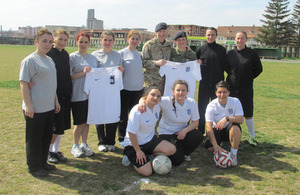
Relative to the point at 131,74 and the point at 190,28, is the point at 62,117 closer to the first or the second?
the point at 131,74

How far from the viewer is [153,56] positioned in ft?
A: 18.1

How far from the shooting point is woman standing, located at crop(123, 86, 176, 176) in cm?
416

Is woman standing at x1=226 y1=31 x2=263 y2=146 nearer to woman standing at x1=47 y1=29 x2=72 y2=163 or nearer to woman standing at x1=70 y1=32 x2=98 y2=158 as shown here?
woman standing at x1=70 y1=32 x2=98 y2=158

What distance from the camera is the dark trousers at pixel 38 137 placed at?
383 cm

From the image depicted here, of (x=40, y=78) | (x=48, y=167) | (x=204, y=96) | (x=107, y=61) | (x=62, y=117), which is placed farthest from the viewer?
(x=204, y=96)

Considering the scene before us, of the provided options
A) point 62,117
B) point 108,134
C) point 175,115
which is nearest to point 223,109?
point 175,115

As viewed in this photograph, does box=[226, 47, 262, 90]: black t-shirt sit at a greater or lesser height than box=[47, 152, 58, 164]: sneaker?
greater

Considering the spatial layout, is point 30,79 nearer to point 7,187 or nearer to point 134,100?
point 7,187

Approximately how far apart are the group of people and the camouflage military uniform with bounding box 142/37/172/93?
2cm

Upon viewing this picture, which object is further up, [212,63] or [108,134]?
[212,63]

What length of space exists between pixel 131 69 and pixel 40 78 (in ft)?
6.28

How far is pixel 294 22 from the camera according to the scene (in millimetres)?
66125

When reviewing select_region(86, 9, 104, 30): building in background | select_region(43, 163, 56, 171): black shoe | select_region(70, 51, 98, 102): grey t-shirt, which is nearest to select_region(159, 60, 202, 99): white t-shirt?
select_region(70, 51, 98, 102): grey t-shirt

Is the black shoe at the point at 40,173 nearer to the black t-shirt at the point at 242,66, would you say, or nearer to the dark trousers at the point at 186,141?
the dark trousers at the point at 186,141
